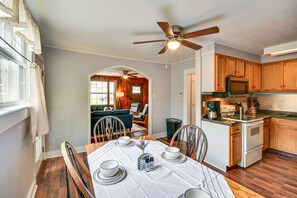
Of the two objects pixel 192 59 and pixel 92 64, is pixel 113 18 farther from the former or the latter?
pixel 192 59

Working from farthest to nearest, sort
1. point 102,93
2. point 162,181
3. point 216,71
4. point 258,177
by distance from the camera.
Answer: point 102,93 → point 216,71 → point 258,177 → point 162,181

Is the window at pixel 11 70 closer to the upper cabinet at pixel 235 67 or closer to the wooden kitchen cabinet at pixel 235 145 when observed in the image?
the wooden kitchen cabinet at pixel 235 145

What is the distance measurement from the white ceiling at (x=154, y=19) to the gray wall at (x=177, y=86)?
1.54m

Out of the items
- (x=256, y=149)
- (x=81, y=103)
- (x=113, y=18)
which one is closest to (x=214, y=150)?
(x=256, y=149)

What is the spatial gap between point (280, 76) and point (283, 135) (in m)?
1.40

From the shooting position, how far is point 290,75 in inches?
129

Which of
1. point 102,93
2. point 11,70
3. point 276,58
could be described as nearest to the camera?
point 11,70

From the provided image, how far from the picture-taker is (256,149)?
9.58 ft

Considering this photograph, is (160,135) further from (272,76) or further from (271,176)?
(272,76)

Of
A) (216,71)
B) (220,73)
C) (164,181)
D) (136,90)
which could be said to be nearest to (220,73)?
(220,73)

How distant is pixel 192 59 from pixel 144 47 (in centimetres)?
164

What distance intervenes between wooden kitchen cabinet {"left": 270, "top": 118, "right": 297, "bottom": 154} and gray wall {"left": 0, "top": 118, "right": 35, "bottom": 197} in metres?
4.68

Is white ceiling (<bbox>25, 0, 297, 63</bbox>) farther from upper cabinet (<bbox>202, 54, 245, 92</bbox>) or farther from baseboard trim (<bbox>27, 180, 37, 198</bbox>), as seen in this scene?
baseboard trim (<bbox>27, 180, 37, 198</bbox>)

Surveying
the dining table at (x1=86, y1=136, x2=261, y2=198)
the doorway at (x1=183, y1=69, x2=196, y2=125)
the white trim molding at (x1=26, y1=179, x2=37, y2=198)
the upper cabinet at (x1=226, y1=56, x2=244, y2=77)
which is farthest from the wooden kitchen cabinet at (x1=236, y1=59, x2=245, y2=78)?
the white trim molding at (x1=26, y1=179, x2=37, y2=198)
